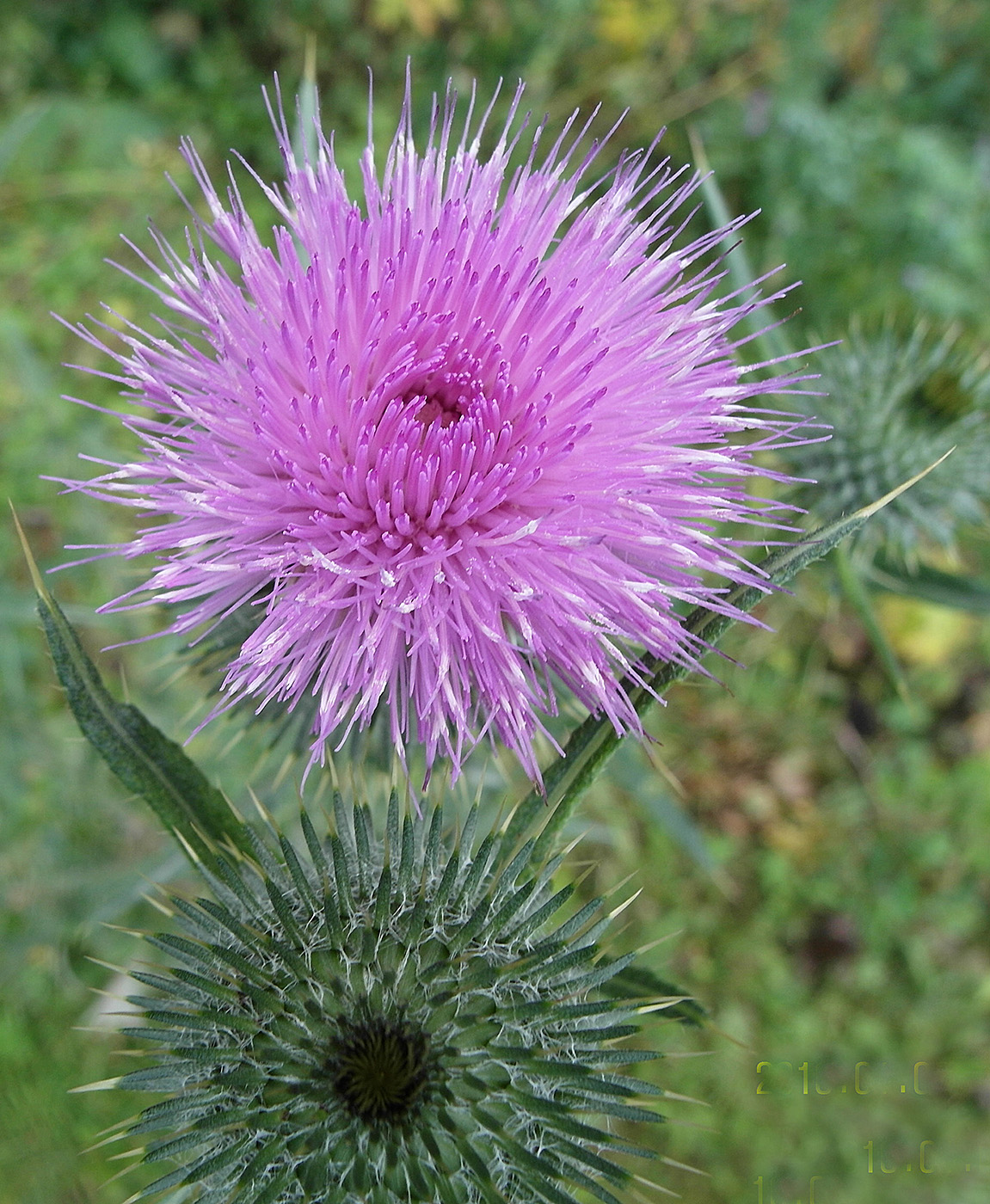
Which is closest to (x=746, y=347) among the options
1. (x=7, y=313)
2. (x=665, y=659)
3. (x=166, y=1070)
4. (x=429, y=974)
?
(x=665, y=659)

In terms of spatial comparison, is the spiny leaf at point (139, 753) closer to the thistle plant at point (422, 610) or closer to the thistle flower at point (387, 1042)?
the thistle plant at point (422, 610)

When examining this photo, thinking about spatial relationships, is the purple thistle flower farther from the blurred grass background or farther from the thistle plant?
the blurred grass background

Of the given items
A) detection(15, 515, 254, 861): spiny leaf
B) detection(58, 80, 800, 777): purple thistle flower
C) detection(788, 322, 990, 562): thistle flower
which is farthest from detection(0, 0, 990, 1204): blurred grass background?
detection(58, 80, 800, 777): purple thistle flower

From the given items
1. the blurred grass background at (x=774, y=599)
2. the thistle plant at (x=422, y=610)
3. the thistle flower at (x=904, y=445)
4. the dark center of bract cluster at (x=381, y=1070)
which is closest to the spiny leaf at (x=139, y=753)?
the thistle plant at (x=422, y=610)

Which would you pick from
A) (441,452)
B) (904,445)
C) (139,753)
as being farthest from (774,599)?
(139,753)

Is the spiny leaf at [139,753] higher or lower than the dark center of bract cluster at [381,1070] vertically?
higher
